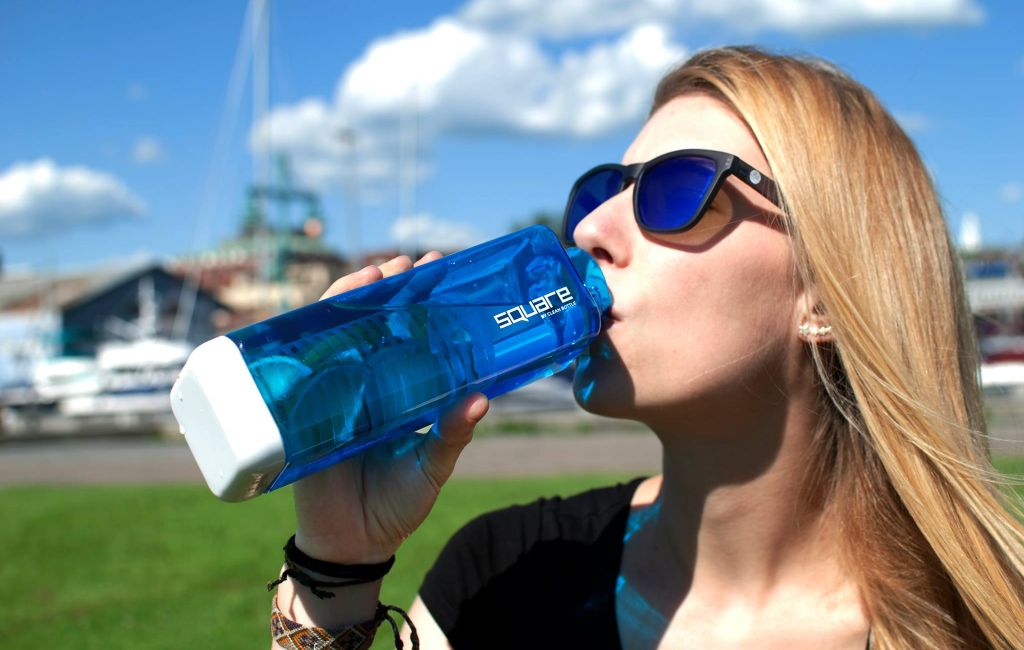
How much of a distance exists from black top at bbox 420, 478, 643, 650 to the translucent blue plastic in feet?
1.98

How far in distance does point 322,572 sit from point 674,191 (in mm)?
1061

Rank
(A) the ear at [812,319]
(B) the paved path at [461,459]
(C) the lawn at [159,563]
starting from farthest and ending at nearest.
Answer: (B) the paved path at [461,459] < (C) the lawn at [159,563] < (A) the ear at [812,319]

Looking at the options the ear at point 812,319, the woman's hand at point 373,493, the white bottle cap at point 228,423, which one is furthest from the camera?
the ear at point 812,319

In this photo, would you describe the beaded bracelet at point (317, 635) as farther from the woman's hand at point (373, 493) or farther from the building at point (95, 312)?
the building at point (95, 312)

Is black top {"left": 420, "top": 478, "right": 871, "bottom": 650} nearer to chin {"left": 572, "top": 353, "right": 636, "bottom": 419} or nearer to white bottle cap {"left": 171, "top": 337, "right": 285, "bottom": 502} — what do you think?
chin {"left": 572, "top": 353, "right": 636, "bottom": 419}

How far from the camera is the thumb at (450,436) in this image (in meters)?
1.59

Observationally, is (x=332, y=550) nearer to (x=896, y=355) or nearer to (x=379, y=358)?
(x=379, y=358)

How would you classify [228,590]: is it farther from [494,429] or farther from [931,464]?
[494,429]

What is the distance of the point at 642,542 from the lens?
2223 millimetres

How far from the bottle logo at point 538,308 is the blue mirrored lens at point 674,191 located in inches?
11.7

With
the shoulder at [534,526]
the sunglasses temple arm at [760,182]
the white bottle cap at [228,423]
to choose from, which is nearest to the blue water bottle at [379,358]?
the white bottle cap at [228,423]

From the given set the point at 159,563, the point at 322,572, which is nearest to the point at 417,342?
the point at 322,572

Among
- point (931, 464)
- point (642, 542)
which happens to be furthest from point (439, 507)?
point (931, 464)

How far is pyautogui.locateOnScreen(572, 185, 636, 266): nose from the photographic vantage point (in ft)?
6.37
